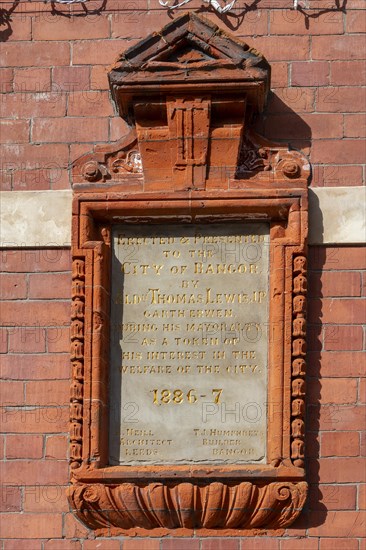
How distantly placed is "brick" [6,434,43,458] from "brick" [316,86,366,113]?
2.74m

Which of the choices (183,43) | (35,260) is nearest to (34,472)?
(35,260)

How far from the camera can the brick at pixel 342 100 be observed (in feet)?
36.2

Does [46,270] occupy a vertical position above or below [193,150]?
below

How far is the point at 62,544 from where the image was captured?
418 inches

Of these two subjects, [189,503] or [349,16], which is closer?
[189,503]

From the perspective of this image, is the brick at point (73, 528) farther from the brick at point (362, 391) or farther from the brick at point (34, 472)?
the brick at point (362, 391)

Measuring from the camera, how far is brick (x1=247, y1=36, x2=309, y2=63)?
1112 cm

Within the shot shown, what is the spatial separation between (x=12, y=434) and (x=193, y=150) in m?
2.08

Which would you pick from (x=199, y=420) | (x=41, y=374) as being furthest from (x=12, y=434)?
(x=199, y=420)

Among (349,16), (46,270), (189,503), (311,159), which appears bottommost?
(189,503)

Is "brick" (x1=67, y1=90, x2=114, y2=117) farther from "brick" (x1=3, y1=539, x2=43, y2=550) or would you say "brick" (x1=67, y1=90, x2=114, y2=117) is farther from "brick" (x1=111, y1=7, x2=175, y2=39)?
"brick" (x1=3, y1=539, x2=43, y2=550)

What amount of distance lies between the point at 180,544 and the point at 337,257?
2011 millimetres

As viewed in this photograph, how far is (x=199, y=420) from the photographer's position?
34.9ft

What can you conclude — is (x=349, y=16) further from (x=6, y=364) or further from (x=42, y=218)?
(x=6, y=364)
